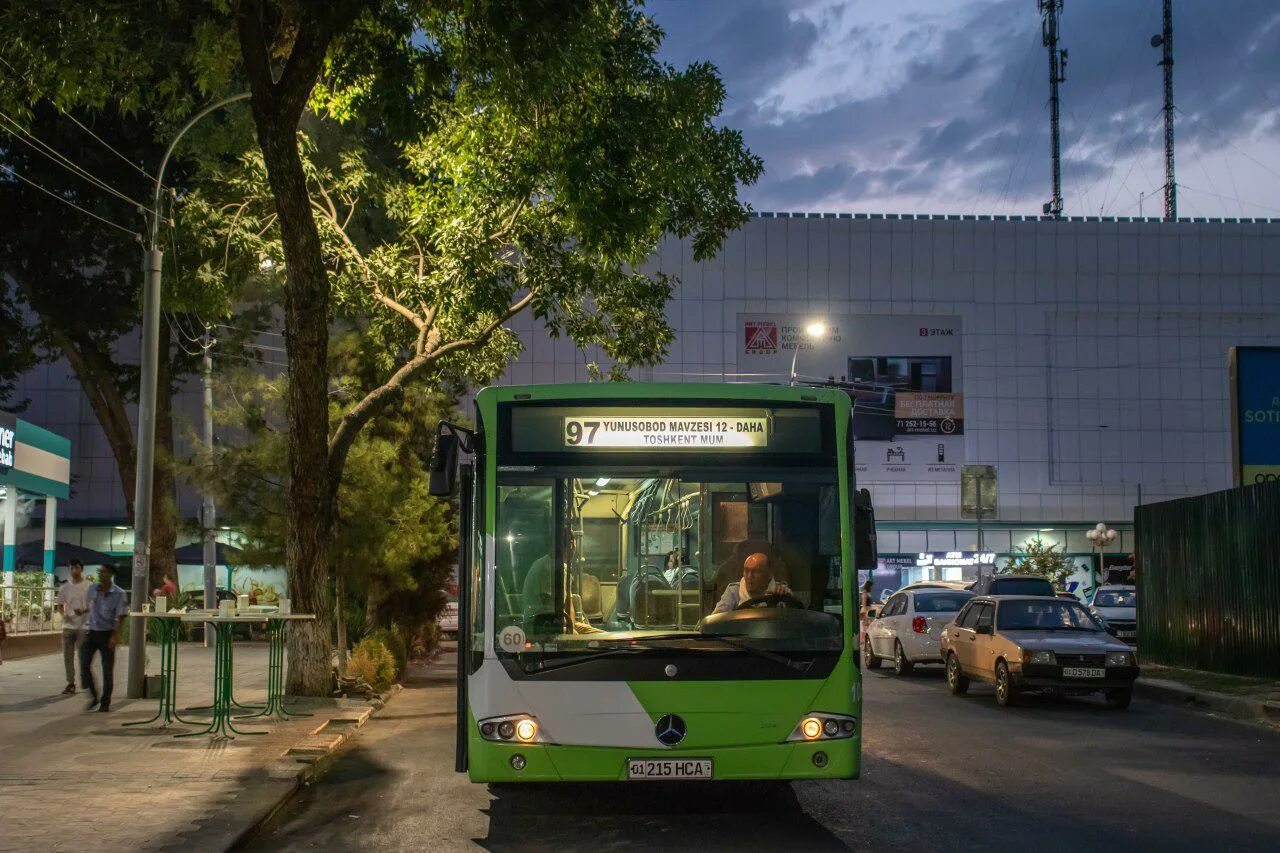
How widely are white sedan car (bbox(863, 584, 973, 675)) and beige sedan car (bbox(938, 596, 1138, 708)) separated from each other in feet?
11.3

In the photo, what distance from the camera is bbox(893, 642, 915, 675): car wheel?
2492 centimetres

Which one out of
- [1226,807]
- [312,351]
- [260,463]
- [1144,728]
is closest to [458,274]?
[312,351]

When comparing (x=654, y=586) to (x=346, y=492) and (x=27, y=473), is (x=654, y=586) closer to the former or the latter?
(x=346, y=492)

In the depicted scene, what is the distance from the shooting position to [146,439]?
62.0 ft

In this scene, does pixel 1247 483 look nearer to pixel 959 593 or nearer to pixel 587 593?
pixel 959 593

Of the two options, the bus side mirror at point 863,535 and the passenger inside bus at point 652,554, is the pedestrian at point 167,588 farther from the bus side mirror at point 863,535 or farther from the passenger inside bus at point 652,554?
the bus side mirror at point 863,535

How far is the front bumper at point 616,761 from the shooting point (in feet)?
29.1

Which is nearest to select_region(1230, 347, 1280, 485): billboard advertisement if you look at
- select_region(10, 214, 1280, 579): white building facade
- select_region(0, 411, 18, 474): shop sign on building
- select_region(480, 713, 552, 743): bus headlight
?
select_region(480, 713, 552, 743): bus headlight

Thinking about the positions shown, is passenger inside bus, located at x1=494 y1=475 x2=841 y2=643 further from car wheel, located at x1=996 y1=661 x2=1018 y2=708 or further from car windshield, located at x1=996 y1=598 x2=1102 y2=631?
car windshield, located at x1=996 y1=598 x2=1102 y2=631

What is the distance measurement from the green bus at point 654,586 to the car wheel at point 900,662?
16.0 m

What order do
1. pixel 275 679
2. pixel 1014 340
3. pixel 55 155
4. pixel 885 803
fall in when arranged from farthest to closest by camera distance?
pixel 1014 340, pixel 55 155, pixel 275 679, pixel 885 803

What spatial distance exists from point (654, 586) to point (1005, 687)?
1068 cm

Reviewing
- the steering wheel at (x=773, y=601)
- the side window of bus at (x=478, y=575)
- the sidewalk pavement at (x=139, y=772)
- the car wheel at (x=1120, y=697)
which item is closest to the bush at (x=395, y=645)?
the sidewalk pavement at (x=139, y=772)

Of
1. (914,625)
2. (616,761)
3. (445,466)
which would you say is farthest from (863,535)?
(914,625)
